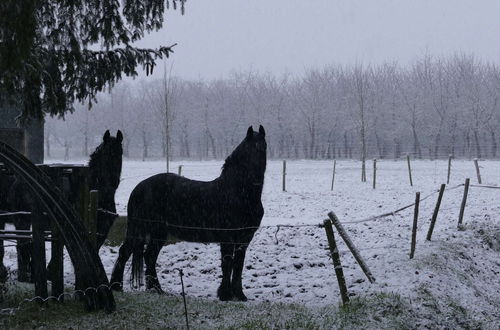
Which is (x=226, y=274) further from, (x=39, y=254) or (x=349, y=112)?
(x=349, y=112)

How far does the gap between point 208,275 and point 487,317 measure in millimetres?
4564

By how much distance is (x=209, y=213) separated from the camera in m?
7.58

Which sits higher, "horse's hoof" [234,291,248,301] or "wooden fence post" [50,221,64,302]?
"wooden fence post" [50,221,64,302]

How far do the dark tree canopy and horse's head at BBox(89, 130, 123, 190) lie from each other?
74 centimetres

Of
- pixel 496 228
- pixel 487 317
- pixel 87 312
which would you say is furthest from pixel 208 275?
pixel 496 228

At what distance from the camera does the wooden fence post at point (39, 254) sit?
248 inches

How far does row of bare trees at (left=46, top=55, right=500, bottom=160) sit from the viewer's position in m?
59.3

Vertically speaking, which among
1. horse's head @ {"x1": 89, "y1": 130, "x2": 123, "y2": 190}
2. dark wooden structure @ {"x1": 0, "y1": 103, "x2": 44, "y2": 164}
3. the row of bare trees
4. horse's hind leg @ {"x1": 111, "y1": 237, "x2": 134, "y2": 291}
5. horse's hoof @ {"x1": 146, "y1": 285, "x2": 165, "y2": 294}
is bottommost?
horse's hoof @ {"x1": 146, "y1": 285, "x2": 165, "y2": 294}

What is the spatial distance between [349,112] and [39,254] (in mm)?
57426

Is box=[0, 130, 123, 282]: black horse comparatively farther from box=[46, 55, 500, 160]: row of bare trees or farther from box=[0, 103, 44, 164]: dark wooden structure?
box=[46, 55, 500, 160]: row of bare trees

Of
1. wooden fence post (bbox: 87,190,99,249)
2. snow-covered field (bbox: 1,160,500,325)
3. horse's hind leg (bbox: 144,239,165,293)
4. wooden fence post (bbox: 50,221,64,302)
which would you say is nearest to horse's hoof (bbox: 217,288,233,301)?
snow-covered field (bbox: 1,160,500,325)

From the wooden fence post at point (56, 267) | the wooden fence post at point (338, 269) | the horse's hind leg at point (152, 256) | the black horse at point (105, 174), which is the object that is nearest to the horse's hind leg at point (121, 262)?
the horse's hind leg at point (152, 256)

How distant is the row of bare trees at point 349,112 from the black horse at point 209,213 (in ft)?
148

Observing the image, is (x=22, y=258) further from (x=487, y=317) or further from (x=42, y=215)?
(x=487, y=317)
